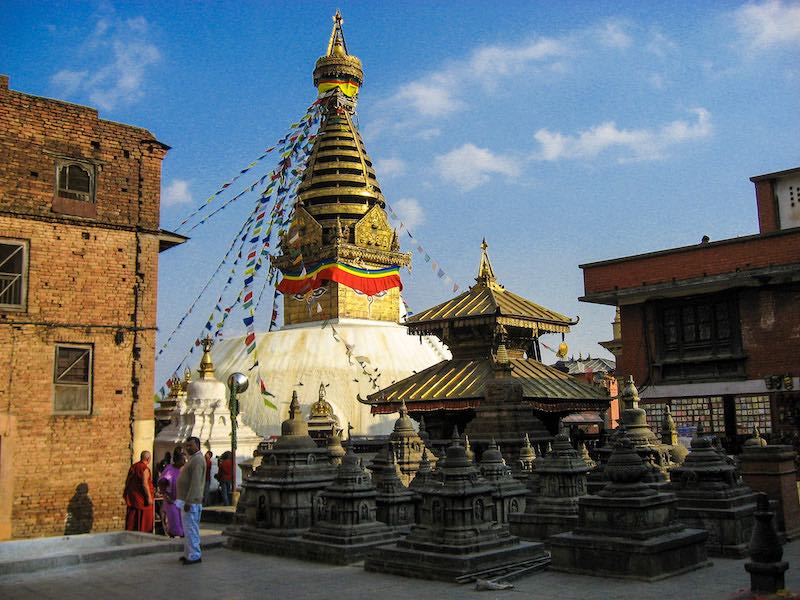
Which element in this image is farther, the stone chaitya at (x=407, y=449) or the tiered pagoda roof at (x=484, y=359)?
the tiered pagoda roof at (x=484, y=359)

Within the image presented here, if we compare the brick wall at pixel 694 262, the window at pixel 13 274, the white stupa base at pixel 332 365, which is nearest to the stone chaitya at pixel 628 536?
the window at pixel 13 274

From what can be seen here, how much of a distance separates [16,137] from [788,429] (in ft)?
55.8

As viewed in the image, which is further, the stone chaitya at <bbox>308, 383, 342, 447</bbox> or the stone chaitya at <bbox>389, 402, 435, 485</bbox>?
the stone chaitya at <bbox>308, 383, 342, 447</bbox>

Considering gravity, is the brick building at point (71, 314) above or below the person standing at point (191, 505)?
above

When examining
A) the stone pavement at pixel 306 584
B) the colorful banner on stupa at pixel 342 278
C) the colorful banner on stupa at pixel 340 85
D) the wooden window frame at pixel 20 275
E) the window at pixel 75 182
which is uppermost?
the colorful banner on stupa at pixel 340 85

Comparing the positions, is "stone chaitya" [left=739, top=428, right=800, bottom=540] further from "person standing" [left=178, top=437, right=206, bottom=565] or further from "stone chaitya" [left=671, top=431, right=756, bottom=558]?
"person standing" [left=178, top=437, right=206, bottom=565]

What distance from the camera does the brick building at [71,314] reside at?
12.7 metres

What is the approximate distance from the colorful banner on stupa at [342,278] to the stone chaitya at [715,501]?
27.6 m

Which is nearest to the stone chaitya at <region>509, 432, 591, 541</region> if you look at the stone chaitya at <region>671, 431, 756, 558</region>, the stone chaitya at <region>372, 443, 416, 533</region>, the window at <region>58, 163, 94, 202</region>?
the stone chaitya at <region>671, 431, 756, 558</region>

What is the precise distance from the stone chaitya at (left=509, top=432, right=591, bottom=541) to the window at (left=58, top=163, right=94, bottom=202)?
904cm

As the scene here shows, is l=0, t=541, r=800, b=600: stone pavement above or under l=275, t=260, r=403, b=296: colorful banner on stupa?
under

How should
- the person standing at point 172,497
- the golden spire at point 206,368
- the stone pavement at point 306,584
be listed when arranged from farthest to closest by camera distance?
the golden spire at point 206,368, the person standing at point 172,497, the stone pavement at point 306,584

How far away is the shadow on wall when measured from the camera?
1291 cm

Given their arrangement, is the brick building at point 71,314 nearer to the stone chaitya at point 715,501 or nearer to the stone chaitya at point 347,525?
the stone chaitya at point 347,525
